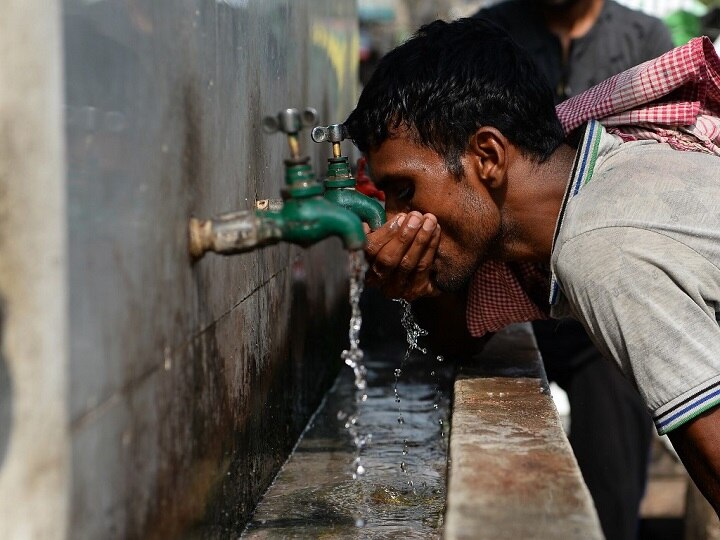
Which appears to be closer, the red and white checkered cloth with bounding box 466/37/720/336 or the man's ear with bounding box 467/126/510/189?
the man's ear with bounding box 467/126/510/189

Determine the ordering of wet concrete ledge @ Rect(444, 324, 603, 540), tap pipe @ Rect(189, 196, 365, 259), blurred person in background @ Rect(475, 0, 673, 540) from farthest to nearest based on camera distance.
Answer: blurred person in background @ Rect(475, 0, 673, 540)
tap pipe @ Rect(189, 196, 365, 259)
wet concrete ledge @ Rect(444, 324, 603, 540)

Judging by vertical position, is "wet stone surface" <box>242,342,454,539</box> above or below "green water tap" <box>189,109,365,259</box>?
below

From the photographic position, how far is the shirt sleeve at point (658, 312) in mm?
2281

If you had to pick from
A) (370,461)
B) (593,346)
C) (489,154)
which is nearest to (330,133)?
(489,154)

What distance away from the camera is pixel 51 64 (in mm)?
1526

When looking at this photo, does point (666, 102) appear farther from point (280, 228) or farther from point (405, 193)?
point (280, 228)

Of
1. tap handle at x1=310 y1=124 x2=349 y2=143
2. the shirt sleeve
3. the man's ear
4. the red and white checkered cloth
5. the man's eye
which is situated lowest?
the shirt sleeve

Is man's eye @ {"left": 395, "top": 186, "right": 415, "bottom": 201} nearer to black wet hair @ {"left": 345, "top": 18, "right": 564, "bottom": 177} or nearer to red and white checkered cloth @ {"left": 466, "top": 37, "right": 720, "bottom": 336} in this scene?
black wet hair @ {"left": 345, "top": 18, "right": 564, "bottom": 177}

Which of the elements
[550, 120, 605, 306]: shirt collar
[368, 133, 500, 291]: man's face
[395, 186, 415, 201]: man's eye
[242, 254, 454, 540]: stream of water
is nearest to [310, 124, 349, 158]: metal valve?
[368, 133, 500, 291]: man's face

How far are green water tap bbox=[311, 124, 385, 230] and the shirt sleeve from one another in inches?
30.1

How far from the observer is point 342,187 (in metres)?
3.04

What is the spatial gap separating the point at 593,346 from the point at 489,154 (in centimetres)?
191

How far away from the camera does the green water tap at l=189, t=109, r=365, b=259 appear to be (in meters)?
2.23

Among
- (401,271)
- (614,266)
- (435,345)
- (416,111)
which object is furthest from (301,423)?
(614,266)
